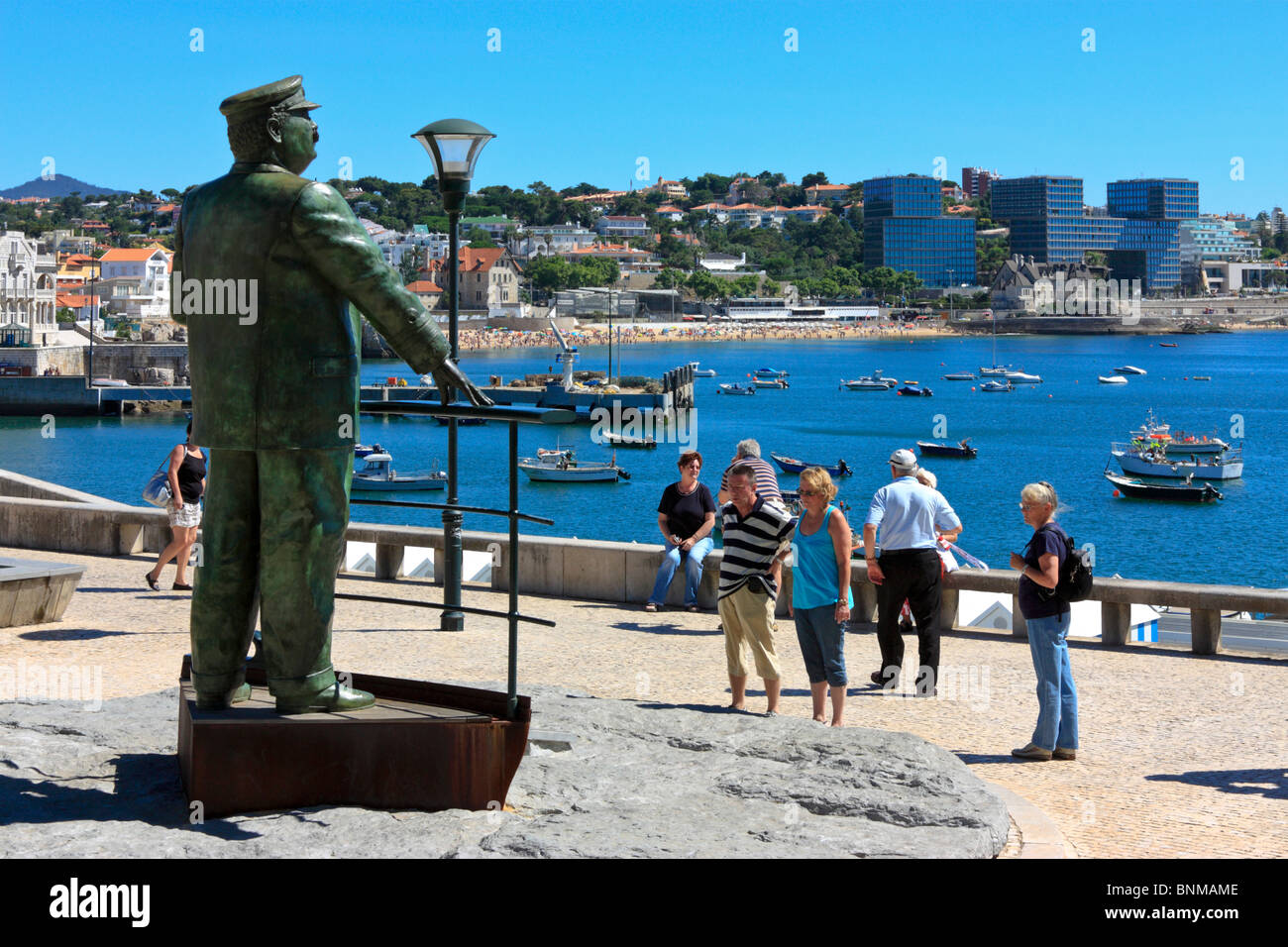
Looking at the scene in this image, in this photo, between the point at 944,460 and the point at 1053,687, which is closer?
the point at 1053,687

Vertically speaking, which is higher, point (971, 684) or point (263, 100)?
point (263, 100)

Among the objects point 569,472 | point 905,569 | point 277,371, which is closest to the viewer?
point 277,371

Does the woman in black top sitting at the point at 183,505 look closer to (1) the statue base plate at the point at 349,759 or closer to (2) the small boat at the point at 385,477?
(1) the statue base plate at the point at 349,759

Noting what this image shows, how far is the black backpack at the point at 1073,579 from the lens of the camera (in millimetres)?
7477

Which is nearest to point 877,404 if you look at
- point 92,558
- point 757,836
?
point 92,558

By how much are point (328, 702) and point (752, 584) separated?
10.00 feet

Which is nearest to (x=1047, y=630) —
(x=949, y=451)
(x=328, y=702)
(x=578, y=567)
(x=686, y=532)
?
(x=328, y=702)

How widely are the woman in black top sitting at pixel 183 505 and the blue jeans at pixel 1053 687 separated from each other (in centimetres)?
701

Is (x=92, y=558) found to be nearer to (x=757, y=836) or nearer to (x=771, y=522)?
(x=771, y=522)

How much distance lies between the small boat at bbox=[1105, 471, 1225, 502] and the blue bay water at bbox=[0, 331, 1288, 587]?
0.52m

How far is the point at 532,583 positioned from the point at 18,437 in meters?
73.8

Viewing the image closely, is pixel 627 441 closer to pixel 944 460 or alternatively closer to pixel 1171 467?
pixel 944 460

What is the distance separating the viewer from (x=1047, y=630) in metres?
7.49

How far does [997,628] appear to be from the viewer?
1124 cm
